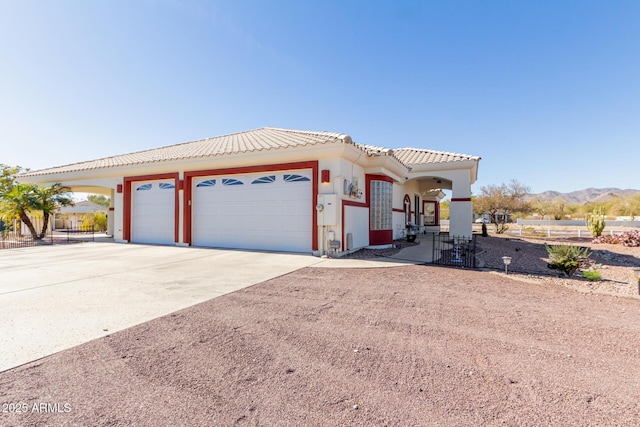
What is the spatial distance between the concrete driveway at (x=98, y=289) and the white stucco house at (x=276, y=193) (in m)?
1.83

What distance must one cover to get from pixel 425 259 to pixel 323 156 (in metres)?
5.35

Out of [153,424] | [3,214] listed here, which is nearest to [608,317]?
[153,424]

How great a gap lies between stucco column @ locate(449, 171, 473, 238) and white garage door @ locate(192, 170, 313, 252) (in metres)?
10.00

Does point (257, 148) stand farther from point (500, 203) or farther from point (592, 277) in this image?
point (500, 203)

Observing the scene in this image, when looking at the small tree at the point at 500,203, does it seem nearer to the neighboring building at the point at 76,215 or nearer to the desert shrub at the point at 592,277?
the desert shrub at the point at 592,277

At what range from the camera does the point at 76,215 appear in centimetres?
3378

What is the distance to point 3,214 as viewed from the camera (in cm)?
1702

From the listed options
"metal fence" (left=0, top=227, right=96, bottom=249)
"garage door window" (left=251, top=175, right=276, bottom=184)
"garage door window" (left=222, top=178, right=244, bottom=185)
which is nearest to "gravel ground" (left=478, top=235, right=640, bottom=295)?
"garage door window" (left=251, top=175, right=276, bottom=184)

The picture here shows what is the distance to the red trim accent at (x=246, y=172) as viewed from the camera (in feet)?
35.9

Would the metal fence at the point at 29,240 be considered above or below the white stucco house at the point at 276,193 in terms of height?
below

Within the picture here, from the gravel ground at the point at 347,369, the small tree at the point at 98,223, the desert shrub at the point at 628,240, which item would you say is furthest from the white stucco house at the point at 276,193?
the small tree at the point at 98,223

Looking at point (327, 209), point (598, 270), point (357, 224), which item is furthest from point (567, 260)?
point (327, 209)

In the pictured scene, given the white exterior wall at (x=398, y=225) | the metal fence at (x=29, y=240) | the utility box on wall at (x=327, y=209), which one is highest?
the utility box on wall at (x=327, y=209)

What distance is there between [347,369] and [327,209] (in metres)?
7.72
